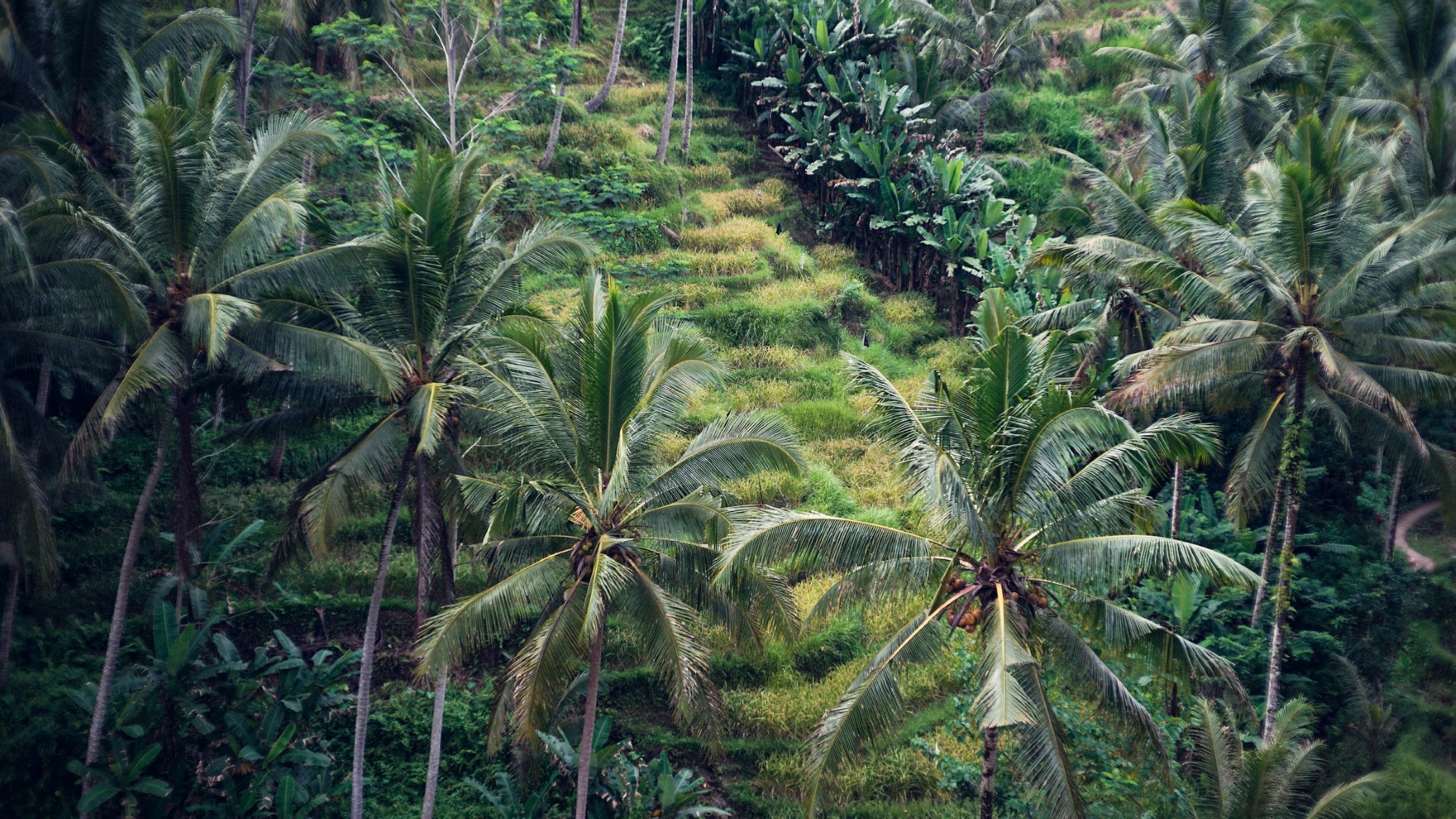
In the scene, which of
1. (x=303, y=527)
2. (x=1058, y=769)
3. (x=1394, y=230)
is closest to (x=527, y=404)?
(x=303, y=527)

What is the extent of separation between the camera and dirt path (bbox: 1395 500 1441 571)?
18.5m

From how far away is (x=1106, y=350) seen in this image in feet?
58.6

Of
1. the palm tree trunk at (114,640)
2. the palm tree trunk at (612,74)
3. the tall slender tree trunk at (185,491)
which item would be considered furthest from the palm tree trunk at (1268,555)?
the palm tree trunk at (612,74)

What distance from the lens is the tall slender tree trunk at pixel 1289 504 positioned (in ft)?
44.9

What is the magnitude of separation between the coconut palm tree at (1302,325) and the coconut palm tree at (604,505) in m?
6.05

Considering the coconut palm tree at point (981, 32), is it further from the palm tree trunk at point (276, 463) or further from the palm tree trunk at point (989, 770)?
the palm tree trunk at point (989, 770)

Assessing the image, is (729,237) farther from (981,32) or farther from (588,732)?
(588,732)

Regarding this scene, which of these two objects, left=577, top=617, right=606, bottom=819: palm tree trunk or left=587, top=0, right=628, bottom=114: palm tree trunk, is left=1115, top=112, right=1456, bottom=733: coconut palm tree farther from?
left=587, top=0, right=628, bottom=114: palm tree trunk

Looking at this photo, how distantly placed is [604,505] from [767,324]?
11999 mm

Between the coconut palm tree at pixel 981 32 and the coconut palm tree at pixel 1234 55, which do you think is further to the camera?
the coconut palm tree at pixel 981 32

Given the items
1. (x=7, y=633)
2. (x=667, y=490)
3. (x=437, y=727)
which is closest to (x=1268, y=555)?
(x=667, y=490)

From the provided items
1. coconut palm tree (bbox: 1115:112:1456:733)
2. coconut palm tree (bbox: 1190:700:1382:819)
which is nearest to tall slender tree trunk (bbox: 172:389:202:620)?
coconut palm tree (bbox: 1115:112:1456:733)

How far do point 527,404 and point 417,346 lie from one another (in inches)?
58.7

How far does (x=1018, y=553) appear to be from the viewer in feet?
34.4
